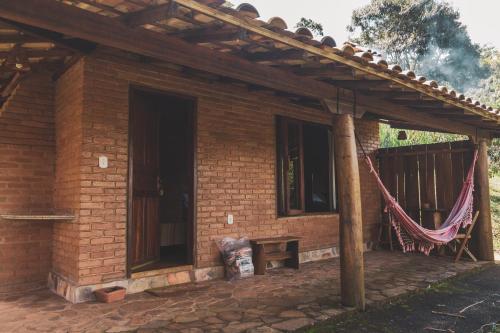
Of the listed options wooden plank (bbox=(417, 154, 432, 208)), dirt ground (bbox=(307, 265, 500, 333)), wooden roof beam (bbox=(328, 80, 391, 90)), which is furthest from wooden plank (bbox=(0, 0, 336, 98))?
wooden plank (bbox=(417, 154, 432, 208))

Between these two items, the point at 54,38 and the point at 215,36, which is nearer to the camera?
the point at 215,36

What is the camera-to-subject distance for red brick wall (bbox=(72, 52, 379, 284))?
415cm

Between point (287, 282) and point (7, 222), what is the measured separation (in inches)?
132

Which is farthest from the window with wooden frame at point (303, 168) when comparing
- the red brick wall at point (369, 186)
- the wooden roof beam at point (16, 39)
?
the wooden roof beam at point (16, 39)

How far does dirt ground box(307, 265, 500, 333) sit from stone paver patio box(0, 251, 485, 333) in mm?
140

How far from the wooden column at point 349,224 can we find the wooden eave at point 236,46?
55 centimetres

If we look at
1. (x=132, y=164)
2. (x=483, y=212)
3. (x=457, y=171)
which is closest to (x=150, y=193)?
(x=132, y=164)

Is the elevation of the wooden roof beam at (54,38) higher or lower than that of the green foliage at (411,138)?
lower

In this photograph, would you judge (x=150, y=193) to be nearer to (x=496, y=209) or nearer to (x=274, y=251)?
(x=274, y=251)

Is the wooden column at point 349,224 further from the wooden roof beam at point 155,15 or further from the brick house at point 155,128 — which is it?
the wooden roof beam at point 155,15

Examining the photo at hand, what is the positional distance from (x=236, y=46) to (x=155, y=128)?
8.60ft

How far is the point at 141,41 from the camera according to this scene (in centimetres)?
268

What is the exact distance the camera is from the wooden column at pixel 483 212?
648cm

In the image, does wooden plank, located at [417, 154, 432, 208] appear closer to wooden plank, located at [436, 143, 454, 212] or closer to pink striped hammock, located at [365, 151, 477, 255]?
wooden plank, located at [436, 143, 454, 212]
